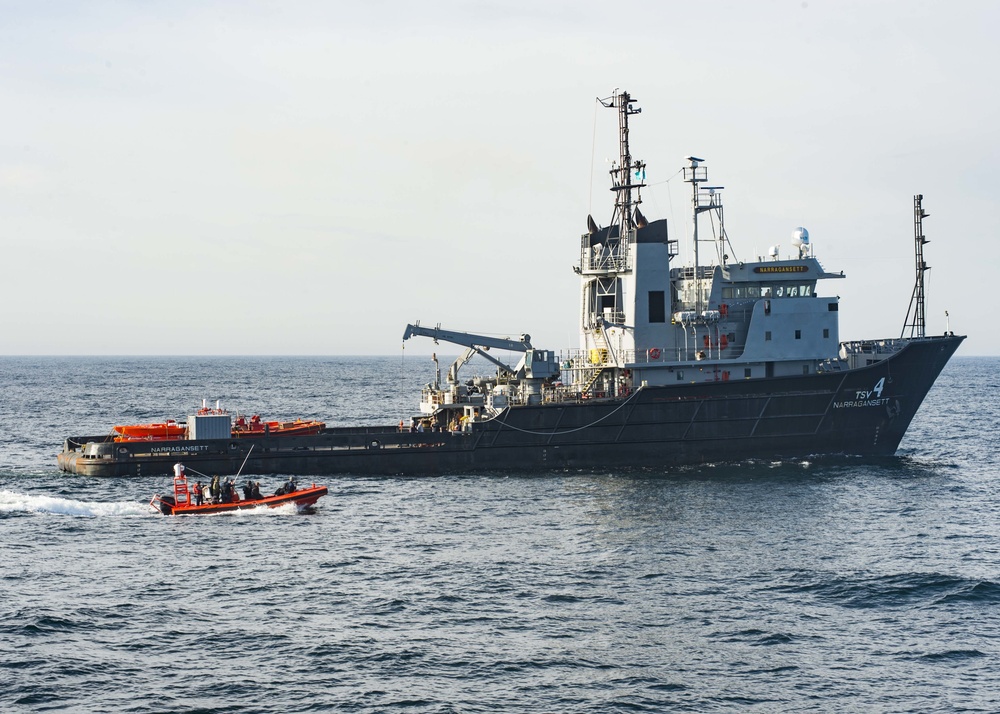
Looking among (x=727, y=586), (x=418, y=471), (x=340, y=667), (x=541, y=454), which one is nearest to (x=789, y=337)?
(x=541, y=454)

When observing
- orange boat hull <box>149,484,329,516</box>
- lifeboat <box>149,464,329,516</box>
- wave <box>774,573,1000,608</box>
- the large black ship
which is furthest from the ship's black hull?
wave <box>774,573,1000,608</box>

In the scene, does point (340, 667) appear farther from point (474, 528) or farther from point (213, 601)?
point (474, 528)

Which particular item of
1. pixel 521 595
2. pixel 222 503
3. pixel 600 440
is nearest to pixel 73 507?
pixel 222 503

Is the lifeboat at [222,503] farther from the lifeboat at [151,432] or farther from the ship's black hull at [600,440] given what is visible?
the lifeboat at [151,432]

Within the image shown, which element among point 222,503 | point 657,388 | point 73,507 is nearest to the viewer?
point 73,507

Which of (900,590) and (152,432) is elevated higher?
(152,432)

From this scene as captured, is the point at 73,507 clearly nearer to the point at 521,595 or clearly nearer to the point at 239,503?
the point at 239,503

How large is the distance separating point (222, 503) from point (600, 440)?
58.9 feet

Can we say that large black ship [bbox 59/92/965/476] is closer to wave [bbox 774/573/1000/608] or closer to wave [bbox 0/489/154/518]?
wave [bbox 0/489/154/518]

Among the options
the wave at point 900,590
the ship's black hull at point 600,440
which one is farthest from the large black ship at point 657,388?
the wave at point 900,590

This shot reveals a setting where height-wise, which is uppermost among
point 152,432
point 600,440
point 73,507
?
point 152,432

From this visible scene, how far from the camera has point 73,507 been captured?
1671 inches

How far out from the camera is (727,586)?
31.3 m

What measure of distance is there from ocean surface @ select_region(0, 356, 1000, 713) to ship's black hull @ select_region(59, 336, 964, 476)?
1.42 meters
